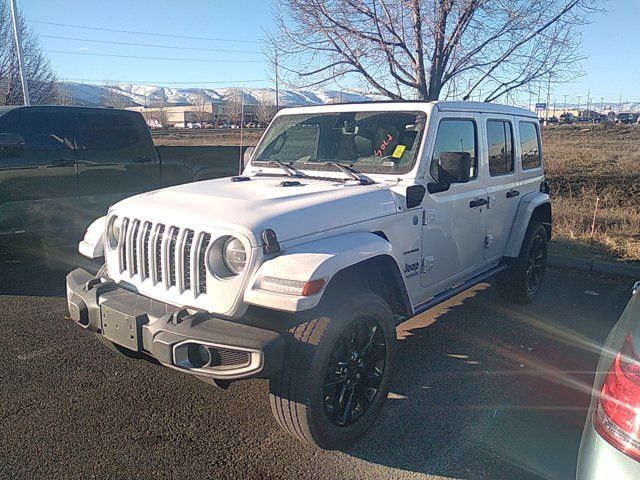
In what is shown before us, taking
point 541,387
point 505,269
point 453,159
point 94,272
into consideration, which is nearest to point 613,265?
point 505,269

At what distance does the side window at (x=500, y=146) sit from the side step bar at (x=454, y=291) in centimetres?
93

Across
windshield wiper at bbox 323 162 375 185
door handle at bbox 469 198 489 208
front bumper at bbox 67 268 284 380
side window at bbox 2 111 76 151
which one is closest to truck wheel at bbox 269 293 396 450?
front bumper at bbox 67 268 284 380

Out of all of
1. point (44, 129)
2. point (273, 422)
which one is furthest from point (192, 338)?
point (44, 129)

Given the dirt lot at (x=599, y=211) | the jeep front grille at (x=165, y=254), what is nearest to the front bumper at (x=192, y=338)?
the jeep front grille at (x=165, y=254)

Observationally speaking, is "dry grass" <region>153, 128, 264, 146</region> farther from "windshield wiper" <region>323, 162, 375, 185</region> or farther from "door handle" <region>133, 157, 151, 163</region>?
"windshield wiper" <region>323, 162, 375, 185</region>

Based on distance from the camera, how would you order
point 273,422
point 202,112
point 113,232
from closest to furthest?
point 273,422
point 113,232
point 202,112

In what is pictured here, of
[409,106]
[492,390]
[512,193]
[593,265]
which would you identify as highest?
[409,106]

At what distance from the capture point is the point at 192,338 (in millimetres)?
2678

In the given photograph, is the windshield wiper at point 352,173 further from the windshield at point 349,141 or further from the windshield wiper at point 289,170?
Answer: the windshield wiper at point 289,170

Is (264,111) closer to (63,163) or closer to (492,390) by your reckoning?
(63,163)

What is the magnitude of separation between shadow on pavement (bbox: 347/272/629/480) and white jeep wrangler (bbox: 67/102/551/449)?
1.15 ft

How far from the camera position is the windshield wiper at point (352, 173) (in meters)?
3.87

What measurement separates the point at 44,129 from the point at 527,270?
19.0ft

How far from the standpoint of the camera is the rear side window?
22.4 ft
